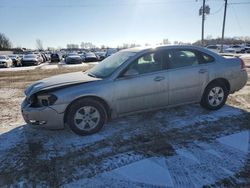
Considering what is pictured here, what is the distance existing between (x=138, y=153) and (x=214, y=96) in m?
2.73

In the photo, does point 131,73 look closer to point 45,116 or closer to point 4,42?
point 45,116

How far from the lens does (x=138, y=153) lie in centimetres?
364

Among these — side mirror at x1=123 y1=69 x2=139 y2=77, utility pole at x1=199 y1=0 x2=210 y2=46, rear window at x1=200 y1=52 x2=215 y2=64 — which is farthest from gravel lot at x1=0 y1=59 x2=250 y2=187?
utility pole at x1=199 y1=0 x2=210 y2=46

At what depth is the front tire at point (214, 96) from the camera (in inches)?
210

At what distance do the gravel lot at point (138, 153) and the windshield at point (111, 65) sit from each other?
1.08m

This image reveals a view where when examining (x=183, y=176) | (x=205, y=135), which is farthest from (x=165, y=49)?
(x=183, y=176)

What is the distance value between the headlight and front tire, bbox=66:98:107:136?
0.34 meters

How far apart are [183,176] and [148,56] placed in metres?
2.59

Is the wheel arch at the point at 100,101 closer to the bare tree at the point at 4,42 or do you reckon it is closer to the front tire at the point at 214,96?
the front tire at the point at 214,96

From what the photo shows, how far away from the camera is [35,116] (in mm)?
4164

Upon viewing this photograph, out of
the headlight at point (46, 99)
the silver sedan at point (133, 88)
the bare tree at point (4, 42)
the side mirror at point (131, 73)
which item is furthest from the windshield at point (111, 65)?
the bare tree at point (4, 42)

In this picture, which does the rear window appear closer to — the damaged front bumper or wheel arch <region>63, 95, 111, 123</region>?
wheel arch <region>63, 95, 111, 123</region>

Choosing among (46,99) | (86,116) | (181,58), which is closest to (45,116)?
(46,99)

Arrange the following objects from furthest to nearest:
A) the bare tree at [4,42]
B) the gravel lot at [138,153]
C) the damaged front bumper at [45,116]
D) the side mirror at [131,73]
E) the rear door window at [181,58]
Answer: the bare tree at [4,42], the rear door window at [181,58], the side mirror at [131,73], the damaged front bumper at [45,116], the gravel lot at [138,153]
